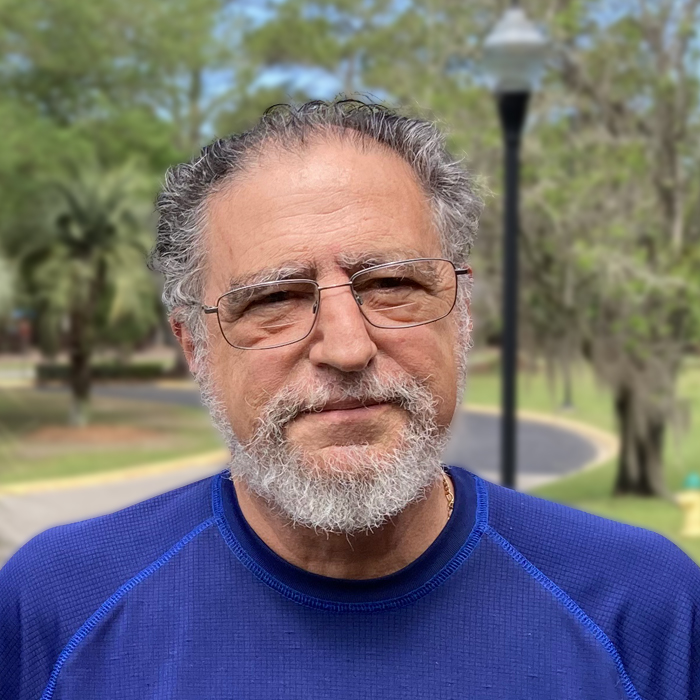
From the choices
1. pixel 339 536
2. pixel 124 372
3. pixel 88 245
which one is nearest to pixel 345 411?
pixel 339 536

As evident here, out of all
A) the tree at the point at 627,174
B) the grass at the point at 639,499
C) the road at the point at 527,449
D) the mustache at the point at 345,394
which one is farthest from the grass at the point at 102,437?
the mustache at the point at 345,394

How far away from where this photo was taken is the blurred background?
11977 mm

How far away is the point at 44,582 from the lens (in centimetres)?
171

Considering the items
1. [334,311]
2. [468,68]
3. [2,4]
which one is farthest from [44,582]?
[2,4]

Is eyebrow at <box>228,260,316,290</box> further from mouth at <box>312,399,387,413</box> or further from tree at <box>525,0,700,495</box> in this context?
tree at <box>525,0,700,495</box>

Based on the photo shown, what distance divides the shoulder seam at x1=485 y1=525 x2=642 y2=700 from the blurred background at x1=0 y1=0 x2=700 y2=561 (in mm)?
807

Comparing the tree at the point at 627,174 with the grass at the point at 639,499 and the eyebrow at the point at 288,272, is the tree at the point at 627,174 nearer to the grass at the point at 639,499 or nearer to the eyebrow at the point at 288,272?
the grass at the point at 639,499

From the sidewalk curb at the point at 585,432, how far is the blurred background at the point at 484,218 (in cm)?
13

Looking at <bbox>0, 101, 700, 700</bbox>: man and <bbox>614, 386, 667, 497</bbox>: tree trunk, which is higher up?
<bbox>0, 101, 700, 700</bbox>: man

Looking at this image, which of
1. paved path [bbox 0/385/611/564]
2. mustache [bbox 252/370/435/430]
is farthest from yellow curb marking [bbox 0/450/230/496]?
mustache [bbox 252/370/435/430]

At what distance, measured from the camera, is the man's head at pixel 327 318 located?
1.54m

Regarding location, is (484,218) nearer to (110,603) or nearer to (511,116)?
(511,116)

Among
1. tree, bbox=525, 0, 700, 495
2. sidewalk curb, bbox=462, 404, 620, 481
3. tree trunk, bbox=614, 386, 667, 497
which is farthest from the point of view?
sidewalk curb, bbox=462, 404, 620, 481

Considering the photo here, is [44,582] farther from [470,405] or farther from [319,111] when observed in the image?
[470,405]
